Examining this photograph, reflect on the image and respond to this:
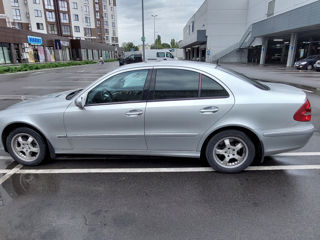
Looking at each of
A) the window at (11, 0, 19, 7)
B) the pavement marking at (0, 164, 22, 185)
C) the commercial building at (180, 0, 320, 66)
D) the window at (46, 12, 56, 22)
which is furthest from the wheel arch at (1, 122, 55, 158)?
the window at (46, 12, 56, 22)

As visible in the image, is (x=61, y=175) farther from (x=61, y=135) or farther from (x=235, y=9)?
(x=235, y=9)

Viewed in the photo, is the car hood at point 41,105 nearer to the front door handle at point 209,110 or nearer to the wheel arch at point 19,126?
the wheel arch at point 19,126

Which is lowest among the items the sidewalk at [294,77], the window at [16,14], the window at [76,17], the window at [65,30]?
the sidewalk at [294,77]

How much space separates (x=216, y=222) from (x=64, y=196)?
6.28ft

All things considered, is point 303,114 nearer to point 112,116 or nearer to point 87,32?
point 112,116

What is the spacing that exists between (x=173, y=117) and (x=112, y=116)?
2.89 ft

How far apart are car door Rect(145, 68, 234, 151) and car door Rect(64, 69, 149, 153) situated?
174mm

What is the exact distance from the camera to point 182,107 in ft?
11.1

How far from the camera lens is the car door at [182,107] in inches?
133

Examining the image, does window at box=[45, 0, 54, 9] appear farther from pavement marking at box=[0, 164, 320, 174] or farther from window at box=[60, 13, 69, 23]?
pavement marking at box=[0, 164, 320, 174]

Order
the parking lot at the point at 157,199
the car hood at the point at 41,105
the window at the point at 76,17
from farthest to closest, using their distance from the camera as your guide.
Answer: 1. the window at the point at 76,17
2. the car hood at the point at 41,105
3. the parking lot at the point at 157,199

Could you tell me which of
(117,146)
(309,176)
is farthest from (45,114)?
(309,176)

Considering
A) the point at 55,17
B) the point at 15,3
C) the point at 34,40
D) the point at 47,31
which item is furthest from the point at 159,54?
the point at 55,17

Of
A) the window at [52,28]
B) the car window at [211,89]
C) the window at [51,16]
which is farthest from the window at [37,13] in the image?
A: the car window at [211,89]
